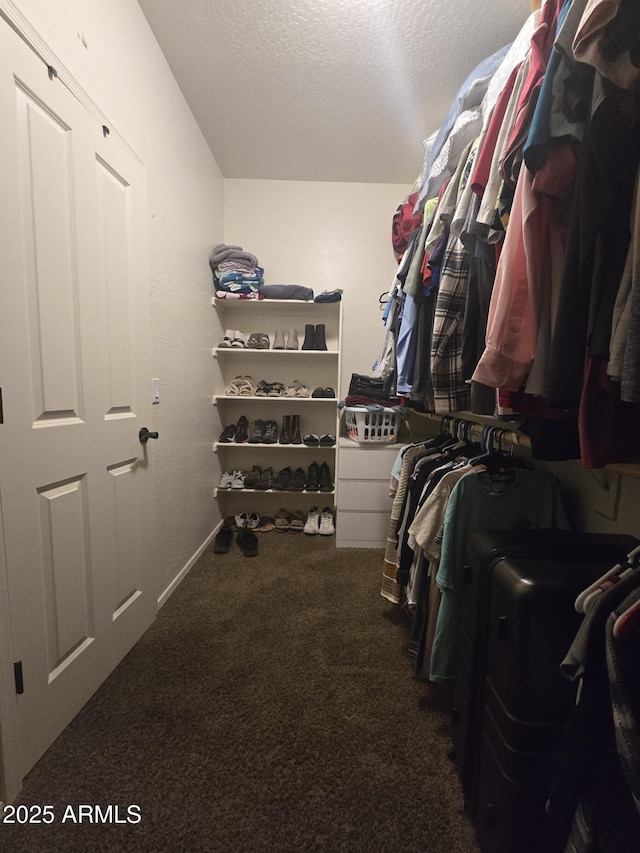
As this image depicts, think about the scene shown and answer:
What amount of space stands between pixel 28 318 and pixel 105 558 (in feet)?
2.67

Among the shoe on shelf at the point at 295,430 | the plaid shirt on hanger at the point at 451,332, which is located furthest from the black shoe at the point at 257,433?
the plaid shirt on hanger at the point at 451,332

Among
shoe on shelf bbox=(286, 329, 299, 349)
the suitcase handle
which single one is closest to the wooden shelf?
the suitcase handle

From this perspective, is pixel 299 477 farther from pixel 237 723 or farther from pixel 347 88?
pixel 347 88

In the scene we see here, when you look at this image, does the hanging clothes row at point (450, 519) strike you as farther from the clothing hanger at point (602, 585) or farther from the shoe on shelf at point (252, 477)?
the shoe on shelf at point (252, 477)

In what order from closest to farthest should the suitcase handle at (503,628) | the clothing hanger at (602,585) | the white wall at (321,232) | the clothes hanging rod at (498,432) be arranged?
the clothing hanger at (602,585) < the suitcase handle at (503,628) < the clothes hanging rod at (498,432) < the white wall at (321,232)

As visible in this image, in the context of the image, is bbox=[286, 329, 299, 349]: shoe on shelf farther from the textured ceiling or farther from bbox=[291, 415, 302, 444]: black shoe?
the textured ceiling

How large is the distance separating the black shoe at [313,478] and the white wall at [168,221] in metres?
0.68

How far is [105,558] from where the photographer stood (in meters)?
1.14

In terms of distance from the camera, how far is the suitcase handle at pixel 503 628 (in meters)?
0.66

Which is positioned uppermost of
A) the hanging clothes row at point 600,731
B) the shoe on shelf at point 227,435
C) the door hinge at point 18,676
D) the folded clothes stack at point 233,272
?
the folded clothes stack at point 233,272

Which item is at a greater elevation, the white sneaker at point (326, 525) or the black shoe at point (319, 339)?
the black shoe at point (319, 339)

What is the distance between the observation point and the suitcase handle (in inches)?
26.0

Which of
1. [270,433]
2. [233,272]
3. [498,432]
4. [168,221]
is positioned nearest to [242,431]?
[270,433]

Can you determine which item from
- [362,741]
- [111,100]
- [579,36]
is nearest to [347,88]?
[111,100]
